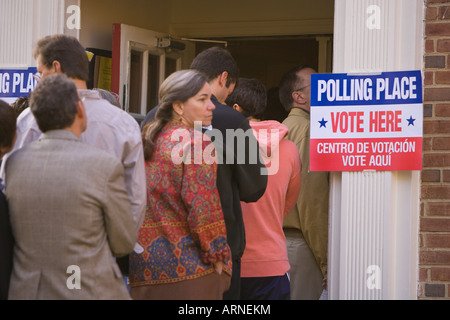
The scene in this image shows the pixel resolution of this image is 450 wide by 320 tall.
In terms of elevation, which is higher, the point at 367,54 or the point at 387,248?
the point at 367,54

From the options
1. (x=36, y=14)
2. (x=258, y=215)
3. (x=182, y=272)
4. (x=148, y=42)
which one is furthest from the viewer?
(x=148, y=42)

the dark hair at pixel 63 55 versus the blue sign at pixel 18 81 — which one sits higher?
the blue sign at pixel 18 81

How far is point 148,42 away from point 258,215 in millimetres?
3014

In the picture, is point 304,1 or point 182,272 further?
point 304,1

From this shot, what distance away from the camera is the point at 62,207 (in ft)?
8.97

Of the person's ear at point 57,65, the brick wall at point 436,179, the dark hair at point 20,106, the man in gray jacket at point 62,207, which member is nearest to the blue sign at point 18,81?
the dark hair at point 20,106

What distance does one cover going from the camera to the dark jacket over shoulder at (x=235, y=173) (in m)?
3.45

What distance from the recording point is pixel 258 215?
4.06m

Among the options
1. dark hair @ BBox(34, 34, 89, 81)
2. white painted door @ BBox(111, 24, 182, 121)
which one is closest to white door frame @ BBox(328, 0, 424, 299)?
dark hair @ BBox(34, 34, 89, 81)

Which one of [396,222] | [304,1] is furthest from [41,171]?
[304,1]

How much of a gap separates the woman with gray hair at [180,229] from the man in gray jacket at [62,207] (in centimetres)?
37

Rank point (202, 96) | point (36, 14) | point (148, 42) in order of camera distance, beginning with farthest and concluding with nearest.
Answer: point (148, 42) < point (36, 14) < point (202, 96)

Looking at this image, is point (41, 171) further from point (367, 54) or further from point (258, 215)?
point (367, 54)

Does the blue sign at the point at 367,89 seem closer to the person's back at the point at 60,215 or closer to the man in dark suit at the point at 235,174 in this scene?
the man in dark suit at the point at 235,174
